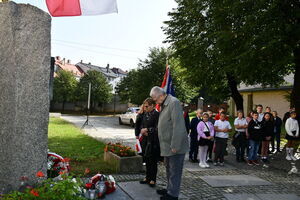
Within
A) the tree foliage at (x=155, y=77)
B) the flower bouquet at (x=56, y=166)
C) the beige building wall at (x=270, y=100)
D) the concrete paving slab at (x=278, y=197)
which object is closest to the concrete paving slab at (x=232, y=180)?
the concrete paving slab at (x=278, y=197)

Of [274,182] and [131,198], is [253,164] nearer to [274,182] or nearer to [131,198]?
[274,182]

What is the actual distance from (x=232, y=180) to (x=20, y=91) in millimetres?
5207

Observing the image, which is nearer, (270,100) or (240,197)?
(240,197)

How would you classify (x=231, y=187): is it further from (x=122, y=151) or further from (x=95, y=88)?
(x=95, y=88)

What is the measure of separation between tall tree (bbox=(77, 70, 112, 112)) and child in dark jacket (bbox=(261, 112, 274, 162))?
35.3 meters

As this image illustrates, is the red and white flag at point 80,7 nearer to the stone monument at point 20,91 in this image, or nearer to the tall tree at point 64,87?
the stone monument at point 20,91

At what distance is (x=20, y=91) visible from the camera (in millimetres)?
3664

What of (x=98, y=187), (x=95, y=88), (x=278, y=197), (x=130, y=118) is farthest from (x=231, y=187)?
(x=95, y=88)

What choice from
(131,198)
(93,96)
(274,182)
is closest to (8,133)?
(131,198)

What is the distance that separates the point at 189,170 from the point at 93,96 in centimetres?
3674

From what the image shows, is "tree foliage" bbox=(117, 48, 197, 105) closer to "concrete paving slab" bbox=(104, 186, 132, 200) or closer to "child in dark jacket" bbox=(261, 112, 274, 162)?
"child in dark jacket" bbox=(261, 112, 274, 162)

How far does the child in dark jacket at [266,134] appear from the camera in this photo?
30.1 ft

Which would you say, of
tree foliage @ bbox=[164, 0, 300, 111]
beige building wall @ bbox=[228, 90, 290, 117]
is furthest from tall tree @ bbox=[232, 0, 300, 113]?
beige building wall @ bbox=[228, 90, 290, 117]

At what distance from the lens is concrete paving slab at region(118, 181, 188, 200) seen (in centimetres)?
496
